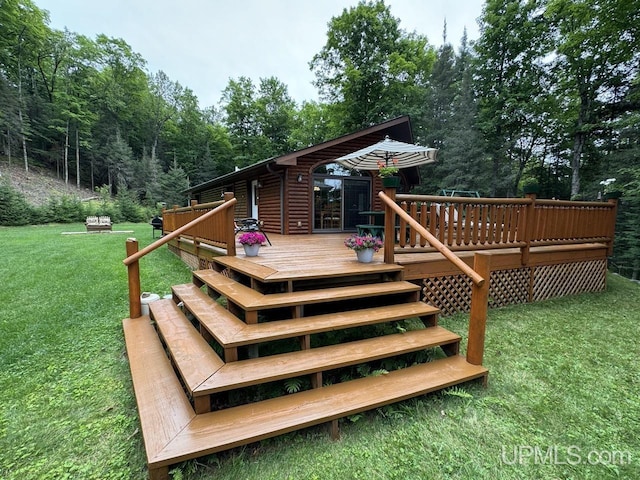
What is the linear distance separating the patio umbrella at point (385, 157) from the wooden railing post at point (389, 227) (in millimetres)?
2981

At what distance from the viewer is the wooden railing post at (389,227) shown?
3.20 m

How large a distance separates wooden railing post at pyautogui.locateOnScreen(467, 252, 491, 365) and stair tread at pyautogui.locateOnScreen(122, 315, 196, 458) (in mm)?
2116

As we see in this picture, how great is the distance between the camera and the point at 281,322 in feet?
7.82

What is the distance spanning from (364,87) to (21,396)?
65.4ft

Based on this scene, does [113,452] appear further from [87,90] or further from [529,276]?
[87,90]

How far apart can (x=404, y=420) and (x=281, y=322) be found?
112 centimetres

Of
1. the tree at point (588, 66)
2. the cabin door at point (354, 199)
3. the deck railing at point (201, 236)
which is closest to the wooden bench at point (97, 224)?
the deck railing at point (201, 236)

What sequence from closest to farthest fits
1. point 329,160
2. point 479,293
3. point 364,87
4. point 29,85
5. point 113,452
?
1. point 113,452
2. point 479,293
3. point 329,160
4. point 364,87
5. point 29,85

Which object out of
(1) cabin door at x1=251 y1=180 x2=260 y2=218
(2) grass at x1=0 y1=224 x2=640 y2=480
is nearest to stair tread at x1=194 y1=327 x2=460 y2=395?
(2) grass at x1=0 y1=224 x2=640 y2=480

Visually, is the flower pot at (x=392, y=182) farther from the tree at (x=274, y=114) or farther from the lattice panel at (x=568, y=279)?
the tree at (x=274, y=114)

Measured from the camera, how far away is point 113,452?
65.6 inches

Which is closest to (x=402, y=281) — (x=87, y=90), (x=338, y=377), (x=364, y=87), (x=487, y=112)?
(x=338, y=377)

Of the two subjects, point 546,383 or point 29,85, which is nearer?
point 546,383

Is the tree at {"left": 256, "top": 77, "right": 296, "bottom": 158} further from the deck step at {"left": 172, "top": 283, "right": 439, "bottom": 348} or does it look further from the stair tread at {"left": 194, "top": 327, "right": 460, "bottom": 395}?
the stair tread at {"left": 194, "top": 327, "right": 460, "bottom": 395}
